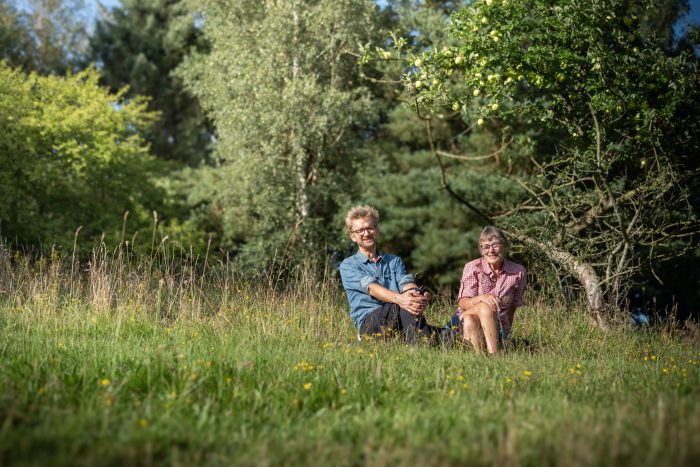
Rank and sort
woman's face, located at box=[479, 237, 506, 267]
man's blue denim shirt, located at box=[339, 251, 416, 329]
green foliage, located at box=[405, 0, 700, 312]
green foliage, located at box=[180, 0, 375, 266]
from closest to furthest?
woman's face, located at box=[479, 237, 506, 267] → man's blue denim shirt, located at box=[339, 251, 416, 329] → green foliage, located at box=[405, 0, 700, 312] → green foliage, located at box=[180, 0, 375, 266]

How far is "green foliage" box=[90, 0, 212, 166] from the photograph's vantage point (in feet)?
90.0

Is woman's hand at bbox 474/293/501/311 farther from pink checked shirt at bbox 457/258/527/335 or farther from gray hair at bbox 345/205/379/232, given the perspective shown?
gray hair at bbox 345/205/379/232

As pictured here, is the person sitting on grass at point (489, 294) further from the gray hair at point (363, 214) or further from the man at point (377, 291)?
the gray hair at point (363, 214)

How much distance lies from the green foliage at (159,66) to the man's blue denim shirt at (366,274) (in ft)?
71.9

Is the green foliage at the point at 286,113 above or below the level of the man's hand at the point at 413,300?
above

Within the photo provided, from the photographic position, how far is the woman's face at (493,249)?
19.4 feet

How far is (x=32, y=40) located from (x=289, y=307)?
79.4ft

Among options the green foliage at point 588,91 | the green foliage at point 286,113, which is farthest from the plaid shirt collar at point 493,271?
the green foliage at point 286,113

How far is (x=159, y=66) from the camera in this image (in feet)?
92.9

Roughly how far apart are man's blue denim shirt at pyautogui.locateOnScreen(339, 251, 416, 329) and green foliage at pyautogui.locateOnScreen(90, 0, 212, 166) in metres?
21.9

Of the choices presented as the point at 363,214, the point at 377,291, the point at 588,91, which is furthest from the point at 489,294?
the point at 588,91

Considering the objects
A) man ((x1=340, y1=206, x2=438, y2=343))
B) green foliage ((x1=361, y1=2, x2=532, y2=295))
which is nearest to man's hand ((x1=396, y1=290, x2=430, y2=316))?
man ((x1=340, y1=206, x2=438, y2=343))

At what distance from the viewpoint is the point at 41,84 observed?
17203 mm

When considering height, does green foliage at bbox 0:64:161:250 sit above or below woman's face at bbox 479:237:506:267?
above
